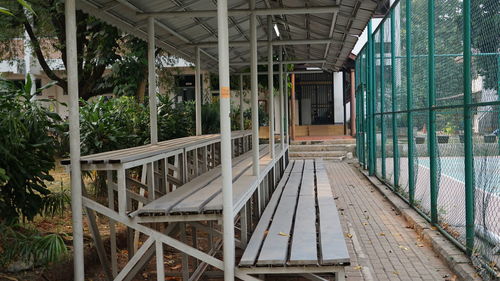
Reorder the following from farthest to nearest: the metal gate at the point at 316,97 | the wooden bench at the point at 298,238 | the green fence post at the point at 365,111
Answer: the metal gate at the point at 316,97 < the green fence post at the point at 365,111 < the wooden bench at the point at 298,238

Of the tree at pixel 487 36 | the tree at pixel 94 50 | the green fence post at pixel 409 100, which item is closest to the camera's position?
the tree at pixel 487 36

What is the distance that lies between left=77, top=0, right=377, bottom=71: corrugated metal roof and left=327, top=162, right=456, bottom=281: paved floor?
290 centimetres

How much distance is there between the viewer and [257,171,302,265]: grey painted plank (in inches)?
169

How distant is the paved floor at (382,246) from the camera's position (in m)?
5.89

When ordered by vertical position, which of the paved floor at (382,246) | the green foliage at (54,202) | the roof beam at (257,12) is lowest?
the paved floor at (382,246)

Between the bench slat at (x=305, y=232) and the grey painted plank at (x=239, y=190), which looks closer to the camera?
the bench slat at (x=305, y=232)

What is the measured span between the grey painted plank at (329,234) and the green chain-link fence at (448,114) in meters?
1.35

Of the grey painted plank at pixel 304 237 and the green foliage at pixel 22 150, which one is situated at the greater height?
the green foliage at pixel 22 150

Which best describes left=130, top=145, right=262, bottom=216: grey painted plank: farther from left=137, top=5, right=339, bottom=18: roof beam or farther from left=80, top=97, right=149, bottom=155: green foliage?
left=137, top=5, right=339, bottom=18: roof beam

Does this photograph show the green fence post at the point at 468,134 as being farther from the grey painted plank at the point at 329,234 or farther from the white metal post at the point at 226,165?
the white metal post at the point at 226,165

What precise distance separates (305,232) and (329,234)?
23 centimetres

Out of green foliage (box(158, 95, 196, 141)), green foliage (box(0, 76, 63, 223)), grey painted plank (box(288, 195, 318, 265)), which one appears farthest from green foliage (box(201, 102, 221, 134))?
green foliage (box(0, 76, 63, 223))

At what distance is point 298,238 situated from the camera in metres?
4.92

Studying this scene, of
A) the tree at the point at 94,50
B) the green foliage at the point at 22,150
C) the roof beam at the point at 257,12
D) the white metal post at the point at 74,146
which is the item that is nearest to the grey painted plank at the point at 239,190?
the white metal post at the point at 74,146
